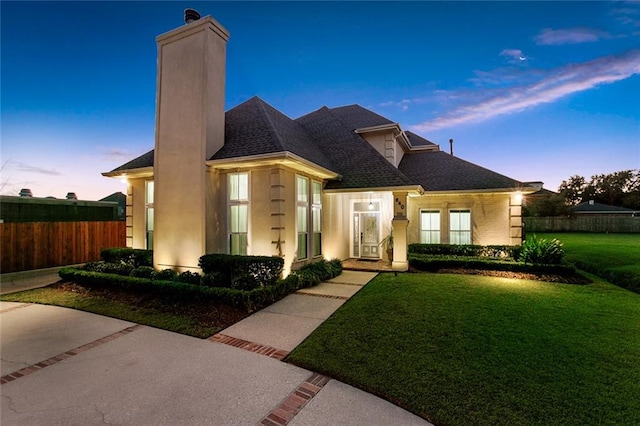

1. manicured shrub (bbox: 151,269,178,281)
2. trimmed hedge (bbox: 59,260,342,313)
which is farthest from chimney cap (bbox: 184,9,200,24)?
trimmed hedge (bbox: 59,260,342,313)

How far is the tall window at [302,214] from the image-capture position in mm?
8898

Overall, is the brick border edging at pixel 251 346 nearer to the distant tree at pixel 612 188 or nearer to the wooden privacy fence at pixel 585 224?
the wooden privacy fence at pixel 585 224

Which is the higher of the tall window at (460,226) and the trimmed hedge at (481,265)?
the tall window at (460,226)

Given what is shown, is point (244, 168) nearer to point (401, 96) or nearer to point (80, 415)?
point (80, 415)

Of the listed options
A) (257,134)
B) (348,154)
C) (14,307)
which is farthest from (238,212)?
(14,307)

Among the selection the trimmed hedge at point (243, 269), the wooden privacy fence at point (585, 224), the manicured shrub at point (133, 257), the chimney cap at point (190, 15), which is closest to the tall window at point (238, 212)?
the trimmed hedge at point (243, 269)

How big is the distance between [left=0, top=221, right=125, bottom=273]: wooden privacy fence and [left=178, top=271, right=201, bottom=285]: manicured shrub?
722 cm

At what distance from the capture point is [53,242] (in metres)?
10.5

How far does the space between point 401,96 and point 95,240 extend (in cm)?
1767

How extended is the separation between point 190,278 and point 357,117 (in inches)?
453

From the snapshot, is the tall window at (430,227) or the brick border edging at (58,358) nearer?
the brick border edging at (58,358)

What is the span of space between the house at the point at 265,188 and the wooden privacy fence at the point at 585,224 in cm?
2504

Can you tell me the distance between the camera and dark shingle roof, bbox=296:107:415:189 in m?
10.1

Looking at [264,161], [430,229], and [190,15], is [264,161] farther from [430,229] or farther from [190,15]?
[430,229]
